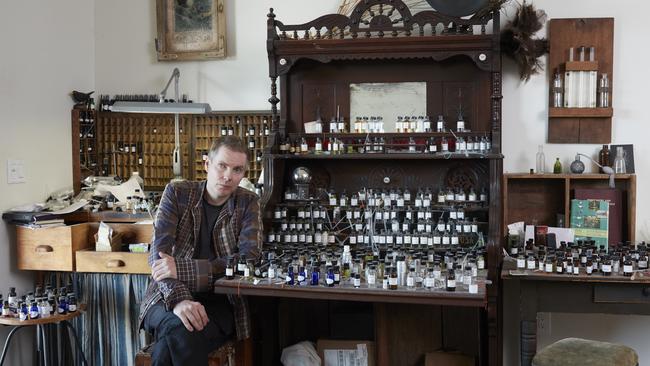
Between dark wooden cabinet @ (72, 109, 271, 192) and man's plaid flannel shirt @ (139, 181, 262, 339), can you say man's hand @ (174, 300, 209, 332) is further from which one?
dark wooden cabinet @ (72, 109, 271, 192)

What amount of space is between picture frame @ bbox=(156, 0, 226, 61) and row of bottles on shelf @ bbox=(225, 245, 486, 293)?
1.89 meters

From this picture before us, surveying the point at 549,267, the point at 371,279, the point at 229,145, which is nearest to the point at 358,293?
the point at 371,279

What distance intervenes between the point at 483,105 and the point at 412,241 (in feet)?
3.40

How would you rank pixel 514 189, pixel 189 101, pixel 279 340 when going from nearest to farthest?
pixel 279 340
pixel 514 189
pixel 189 101

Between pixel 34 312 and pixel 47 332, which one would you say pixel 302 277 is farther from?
pixel 47 332

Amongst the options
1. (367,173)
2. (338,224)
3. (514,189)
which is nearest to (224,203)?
(338,224)

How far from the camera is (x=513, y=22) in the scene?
4402mm

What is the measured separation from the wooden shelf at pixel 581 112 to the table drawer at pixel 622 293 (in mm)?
1328

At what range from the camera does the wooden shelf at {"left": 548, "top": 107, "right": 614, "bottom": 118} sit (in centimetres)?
437

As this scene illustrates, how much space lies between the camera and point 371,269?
3396 millimetres

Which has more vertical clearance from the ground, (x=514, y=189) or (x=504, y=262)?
(x=514, y=189)

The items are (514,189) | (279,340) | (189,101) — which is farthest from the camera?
(189,101)

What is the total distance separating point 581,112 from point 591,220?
718mm

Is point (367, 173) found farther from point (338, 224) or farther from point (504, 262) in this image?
point (504, 262)
